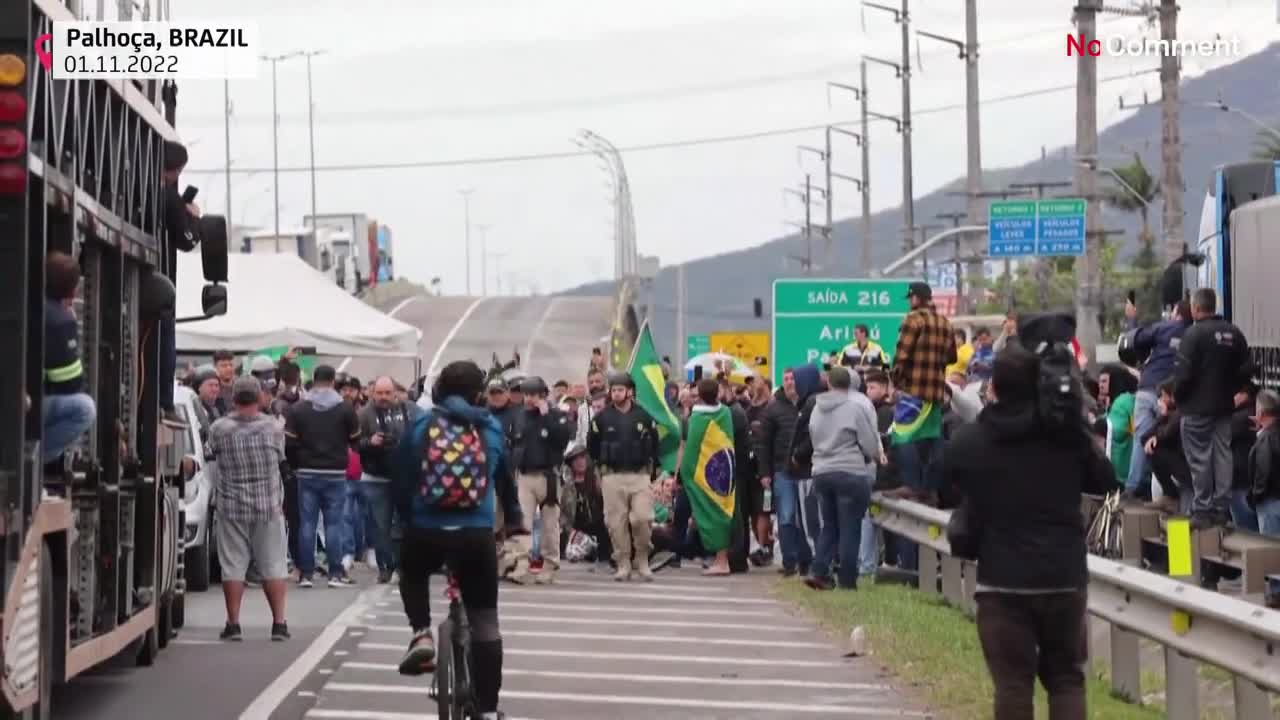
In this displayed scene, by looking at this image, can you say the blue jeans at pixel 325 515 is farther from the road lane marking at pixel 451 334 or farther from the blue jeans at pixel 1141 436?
the road lane marking at pixel 451 334

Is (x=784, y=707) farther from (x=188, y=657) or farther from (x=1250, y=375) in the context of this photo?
(x=1250, y=375)

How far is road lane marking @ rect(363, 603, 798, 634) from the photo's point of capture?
720 inches

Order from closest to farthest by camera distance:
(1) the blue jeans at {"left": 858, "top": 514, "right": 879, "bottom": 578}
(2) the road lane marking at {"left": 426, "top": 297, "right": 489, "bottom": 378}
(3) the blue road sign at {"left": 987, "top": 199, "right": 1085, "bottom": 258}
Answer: (1) the blue jeans at {"left": 858, "top": 514, "right": 879, "bottom": 578}, (3) the blue road sign at {"left": 987, "top": 199, "right": 1085, "bottom": 258}, (2) the road lane marking at {"left": 426, "top": 297, "right": 489, "bottom": 378}

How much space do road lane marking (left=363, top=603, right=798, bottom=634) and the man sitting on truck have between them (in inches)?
317

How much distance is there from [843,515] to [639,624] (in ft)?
8.50

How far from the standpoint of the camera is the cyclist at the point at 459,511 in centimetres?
1140

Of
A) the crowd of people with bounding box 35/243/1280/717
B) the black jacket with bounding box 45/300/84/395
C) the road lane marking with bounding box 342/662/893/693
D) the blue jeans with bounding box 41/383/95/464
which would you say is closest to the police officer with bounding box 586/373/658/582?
the crowd of people with bounding box 35/243/1280/717

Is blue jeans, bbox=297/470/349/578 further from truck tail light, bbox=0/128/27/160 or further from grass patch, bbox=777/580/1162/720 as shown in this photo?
truck tail light, bbox=0/128/27/160

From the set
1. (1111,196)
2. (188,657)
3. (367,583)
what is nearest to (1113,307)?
(1111,196)

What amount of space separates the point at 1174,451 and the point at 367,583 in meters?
7.38

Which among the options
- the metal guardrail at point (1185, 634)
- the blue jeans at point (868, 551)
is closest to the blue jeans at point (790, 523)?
the blue jeans at point (868, 551)

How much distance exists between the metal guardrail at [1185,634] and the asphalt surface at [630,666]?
114cm

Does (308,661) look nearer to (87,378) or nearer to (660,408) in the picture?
(87,378)

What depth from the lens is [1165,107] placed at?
1455 inches
